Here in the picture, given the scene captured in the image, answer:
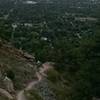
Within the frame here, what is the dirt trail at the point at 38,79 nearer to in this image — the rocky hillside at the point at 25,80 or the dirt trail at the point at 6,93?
the rocky hillside at the point at 25,80

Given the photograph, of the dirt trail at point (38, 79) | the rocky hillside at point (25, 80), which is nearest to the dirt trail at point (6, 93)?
the rocky hillside at point (25, 80)

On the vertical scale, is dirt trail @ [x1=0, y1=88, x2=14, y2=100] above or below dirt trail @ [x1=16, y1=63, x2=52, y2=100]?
above

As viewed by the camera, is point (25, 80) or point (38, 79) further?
point (38, 79)

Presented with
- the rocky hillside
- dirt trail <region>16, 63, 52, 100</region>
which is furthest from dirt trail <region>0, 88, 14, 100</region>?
dirt trail <region>16, 63, 52, 100</region>

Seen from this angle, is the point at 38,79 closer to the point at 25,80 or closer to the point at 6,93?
the point at 25,80

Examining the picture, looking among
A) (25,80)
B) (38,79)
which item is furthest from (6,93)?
(38,79)

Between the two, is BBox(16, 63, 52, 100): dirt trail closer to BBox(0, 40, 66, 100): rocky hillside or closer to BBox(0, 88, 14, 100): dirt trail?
BBox(0, 40, 66, 100): rocky hillside

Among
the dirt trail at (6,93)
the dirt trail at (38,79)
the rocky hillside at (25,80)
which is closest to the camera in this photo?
the dirt trail at (6,93)

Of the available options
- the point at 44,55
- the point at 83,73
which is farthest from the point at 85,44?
the point at 44,55

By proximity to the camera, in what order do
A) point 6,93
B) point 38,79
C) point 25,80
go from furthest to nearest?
point 38,79
point 25,80
point 6,93

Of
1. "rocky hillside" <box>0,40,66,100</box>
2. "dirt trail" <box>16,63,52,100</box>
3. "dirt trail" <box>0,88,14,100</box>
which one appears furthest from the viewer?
"rocky hillside" <box>0,40,66,100</box>

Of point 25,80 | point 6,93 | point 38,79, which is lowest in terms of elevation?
point 38,79
